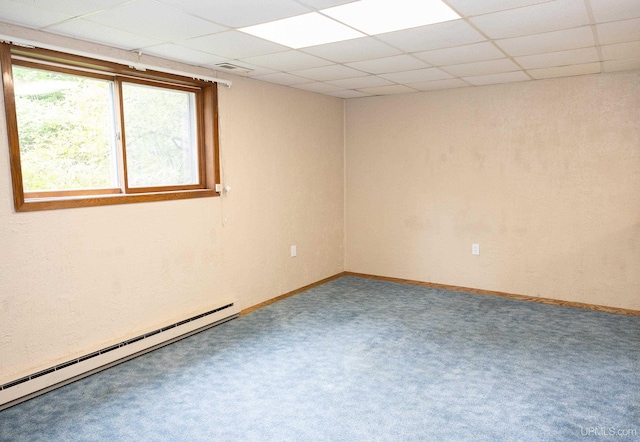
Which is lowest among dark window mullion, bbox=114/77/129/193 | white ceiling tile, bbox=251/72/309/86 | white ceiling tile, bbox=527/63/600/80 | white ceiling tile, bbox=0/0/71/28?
dark window mullion, bbox=114/77/129/193

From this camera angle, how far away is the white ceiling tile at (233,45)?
3.04 metres

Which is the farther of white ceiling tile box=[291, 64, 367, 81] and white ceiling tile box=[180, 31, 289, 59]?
white ceiling tile box=[291, 64, 367, 81]

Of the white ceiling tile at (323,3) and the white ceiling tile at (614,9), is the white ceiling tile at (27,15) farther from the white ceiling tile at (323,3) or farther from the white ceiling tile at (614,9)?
the white ceiling tile at (614,9)

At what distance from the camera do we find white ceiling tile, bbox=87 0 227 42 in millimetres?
2477

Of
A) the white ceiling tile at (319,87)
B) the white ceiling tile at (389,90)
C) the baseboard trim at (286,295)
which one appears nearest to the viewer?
the baseboard trim at (286,295)

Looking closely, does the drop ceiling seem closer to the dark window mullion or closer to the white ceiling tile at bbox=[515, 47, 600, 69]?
the white ceiling tile at bbox=[515, 47, 600, 69]

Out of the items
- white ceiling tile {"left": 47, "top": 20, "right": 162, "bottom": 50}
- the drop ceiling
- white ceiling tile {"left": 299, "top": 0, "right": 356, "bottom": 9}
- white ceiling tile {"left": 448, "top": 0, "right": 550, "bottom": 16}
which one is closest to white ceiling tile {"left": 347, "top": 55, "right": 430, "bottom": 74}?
the drop ceiling

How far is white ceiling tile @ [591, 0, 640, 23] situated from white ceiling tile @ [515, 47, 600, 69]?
764 millimetres

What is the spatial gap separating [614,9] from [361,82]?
96.7 inches

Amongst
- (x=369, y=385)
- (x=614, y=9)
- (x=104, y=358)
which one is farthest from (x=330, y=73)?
(x=104, y=358)

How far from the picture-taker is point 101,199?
328 centimetres

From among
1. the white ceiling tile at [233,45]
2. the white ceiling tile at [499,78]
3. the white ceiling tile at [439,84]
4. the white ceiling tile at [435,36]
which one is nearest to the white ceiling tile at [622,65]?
the white ceiling tile at [499,78]

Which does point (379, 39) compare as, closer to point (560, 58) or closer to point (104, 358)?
point (560, 58)

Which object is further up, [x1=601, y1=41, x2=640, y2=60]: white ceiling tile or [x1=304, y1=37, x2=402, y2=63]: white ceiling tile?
[x1=601, y1=41, x2=640, y2=60]: white ceiling tile
